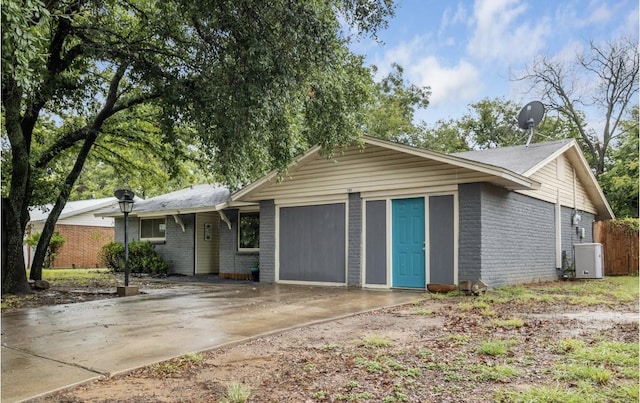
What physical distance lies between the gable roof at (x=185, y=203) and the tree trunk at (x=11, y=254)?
525 cm

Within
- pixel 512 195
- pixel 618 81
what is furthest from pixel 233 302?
pixel 618 81

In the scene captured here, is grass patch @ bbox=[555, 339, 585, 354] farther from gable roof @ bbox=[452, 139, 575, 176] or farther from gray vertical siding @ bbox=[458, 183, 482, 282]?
gable roof @ bbox=[452, 139, 575, 176]

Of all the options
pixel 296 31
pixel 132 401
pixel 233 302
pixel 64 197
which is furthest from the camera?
pixel 64 197

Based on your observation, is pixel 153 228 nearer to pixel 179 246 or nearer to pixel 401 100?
pixel 179 246

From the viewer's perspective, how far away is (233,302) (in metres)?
8.77

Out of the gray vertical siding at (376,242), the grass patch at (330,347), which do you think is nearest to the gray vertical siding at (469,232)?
the gray vertical siding at (376,242)

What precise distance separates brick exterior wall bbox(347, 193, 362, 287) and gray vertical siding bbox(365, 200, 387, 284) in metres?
0.19

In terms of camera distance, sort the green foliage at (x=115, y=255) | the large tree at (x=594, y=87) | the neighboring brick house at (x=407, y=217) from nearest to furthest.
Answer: the neighboring brick house at (x=407, y=217) < the green foliage at (x=115, y=255) < the large tree at (x=594, y=87)

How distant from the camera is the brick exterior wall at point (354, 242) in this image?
37.3 feet

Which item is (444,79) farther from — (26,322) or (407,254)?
(26,322)

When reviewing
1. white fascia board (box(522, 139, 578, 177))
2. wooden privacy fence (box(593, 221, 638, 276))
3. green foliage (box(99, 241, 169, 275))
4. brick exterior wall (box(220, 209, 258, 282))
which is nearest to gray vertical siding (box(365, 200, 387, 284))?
white fascia board (box(522, 139, 578, 177))

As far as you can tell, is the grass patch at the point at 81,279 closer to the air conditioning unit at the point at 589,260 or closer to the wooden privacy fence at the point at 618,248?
the air conditioning unit at the point at 589,260

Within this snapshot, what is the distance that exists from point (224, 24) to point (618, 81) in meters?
26.6

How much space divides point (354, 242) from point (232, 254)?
5271 mm
